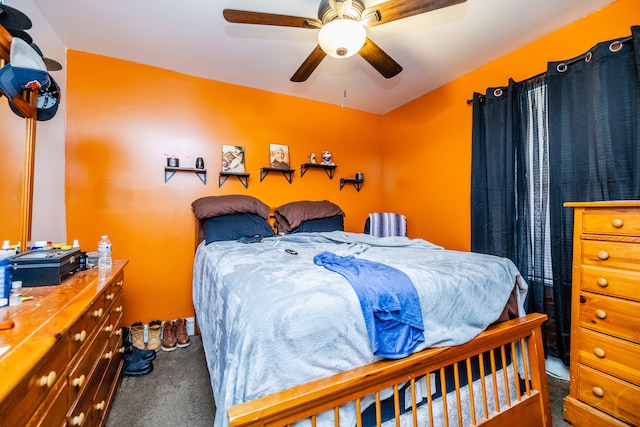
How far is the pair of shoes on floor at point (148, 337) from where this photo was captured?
2.33 m

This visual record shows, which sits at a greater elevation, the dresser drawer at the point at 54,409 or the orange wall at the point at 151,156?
the orange wall at the point at 151,156

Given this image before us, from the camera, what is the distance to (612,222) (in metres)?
1.41

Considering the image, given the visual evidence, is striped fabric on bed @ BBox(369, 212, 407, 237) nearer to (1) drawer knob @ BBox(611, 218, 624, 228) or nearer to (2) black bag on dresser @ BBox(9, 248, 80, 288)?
(1) drawer knob @ BBox(611, 218, 624, 228)

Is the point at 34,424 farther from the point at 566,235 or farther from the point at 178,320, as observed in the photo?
the point at 566,235

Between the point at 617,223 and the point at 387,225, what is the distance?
6.30 feet

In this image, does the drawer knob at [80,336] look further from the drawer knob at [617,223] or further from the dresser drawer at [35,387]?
the drawer knob at [617,223]

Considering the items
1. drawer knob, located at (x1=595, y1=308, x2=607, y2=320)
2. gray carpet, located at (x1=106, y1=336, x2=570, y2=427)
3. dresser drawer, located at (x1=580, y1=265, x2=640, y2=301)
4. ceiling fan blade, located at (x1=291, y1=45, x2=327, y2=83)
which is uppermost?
ceiling fan blade, located at (x1=291, y1=45, x2=327, y2=83)

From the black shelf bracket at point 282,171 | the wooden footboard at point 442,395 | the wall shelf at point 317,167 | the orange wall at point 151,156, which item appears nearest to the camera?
the wooden footboard at point 442,395

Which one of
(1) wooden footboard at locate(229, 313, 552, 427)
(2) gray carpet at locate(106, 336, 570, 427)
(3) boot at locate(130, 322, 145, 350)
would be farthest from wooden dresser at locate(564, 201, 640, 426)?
(3) boot at locate(130, 322, 145, 350)

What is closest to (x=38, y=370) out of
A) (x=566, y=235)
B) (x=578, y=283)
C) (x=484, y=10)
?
(x=578, y=283)

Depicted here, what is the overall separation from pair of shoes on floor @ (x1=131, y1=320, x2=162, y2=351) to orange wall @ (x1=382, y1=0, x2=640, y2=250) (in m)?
2.86

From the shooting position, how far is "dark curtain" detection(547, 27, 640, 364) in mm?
1696

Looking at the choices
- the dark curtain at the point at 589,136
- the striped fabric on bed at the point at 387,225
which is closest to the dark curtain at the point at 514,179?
the dark curtain at the point at 589,136

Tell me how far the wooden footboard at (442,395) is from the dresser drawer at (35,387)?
17.8 inches
